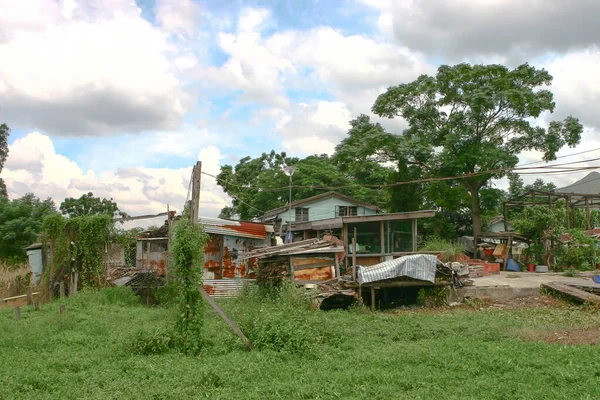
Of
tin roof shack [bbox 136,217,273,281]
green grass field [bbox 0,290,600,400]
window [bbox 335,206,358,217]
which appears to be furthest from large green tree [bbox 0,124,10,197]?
green grass field [bbox 0,290,600,400]

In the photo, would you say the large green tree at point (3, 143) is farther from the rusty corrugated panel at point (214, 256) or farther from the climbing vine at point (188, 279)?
the climbing vine at point (188, 279)

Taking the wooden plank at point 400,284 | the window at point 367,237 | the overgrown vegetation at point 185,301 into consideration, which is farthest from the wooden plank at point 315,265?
the overgrown vegetation at point 185,301

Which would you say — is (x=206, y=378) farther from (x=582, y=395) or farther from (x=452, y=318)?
(x=452, y=318)

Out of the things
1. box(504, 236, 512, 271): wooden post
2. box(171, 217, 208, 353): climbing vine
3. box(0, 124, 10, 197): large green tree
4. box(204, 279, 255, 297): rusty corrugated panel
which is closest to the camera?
box(171, 217, 208, 353): climbing vine

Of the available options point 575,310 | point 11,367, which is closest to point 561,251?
point 575,310

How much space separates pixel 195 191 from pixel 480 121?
20800 mm

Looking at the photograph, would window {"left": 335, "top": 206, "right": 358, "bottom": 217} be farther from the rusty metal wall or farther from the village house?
the rusty metal wall

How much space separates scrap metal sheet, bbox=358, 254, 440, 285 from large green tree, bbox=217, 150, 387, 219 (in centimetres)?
2143

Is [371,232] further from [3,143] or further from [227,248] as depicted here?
[3,143]

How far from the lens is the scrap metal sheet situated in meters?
15.4

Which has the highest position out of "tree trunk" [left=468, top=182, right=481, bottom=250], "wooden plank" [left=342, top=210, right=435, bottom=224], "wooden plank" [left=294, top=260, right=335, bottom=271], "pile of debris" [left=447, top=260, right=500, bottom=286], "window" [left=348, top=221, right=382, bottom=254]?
"tree trunk" [left=468, top=182, right=481, bottom=250]

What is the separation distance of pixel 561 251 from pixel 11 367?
21.5 meters

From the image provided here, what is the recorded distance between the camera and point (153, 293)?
60.7 feet

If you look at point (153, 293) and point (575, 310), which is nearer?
point (575, 310)
